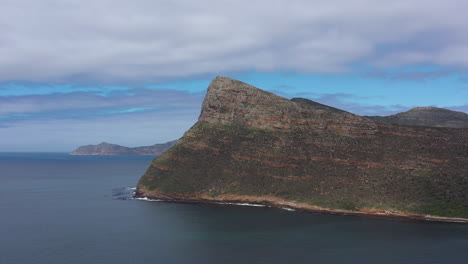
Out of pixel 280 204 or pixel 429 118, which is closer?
pixel 280 204

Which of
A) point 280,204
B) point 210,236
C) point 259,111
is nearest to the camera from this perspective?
point 210,236

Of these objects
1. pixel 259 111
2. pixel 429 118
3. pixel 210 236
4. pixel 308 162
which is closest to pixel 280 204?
pixel 308 162

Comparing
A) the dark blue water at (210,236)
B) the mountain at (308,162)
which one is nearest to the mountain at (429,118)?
the mountain at (308,162)

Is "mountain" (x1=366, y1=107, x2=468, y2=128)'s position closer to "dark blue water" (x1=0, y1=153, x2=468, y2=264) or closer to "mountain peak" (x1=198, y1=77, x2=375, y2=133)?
"mountain peak" (x1=198, y1=77, x2=375, y2=133)

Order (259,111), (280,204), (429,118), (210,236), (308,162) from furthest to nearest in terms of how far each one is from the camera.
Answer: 1. (429,118)
2. (259,111)
3. (308,162)
4. (280,204)
5. (210,236)

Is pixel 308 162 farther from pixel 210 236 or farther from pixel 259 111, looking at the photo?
pixel 210 236

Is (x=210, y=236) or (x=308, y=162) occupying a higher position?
(x=308, y=162)

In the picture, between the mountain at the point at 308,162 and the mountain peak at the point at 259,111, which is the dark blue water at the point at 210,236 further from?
the mountain peak at the point at 259,111

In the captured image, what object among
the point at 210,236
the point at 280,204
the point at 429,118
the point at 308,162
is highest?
the point at 429,118
